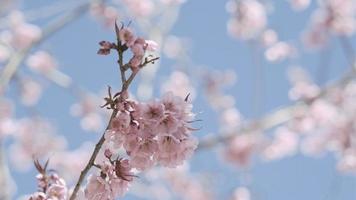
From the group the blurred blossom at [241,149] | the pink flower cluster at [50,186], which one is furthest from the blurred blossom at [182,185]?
the pink flower cluster at [50,186]

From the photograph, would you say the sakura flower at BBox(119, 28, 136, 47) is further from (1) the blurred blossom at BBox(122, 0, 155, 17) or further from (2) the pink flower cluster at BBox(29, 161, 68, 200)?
(1) the blurred blossom at BBox(122, 0, 155, 17)

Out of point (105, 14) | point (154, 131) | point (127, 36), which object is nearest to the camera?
point (154, 131)

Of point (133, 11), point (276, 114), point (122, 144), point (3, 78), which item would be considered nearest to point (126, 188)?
point (122, 144)

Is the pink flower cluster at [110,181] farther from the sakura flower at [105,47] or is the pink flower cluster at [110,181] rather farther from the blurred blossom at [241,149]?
the blurred blossom at [241,149]

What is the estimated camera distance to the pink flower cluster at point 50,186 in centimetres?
219

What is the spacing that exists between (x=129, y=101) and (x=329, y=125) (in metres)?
6.60

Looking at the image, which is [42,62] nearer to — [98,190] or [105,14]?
[105,14]

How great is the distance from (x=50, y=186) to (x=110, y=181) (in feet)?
0.76

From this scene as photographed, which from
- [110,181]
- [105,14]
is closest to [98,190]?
[110,181]

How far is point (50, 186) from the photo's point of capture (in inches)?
87.3

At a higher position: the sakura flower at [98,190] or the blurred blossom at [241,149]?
the blurred blossom at [241,149]

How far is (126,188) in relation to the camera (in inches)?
86.0

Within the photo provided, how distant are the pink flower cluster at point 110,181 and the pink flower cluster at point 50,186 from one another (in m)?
0.11

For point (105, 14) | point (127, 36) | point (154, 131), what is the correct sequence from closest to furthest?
point (154, 131)
point (127, 36)
point (105, 14)
